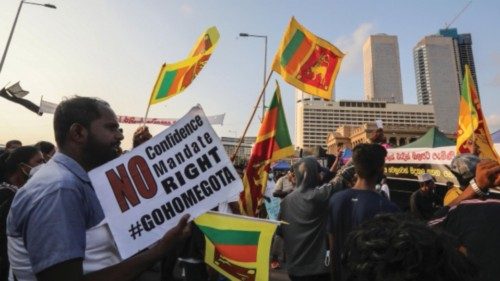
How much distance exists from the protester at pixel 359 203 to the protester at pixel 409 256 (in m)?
2.03

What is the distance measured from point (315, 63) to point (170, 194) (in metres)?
5.17

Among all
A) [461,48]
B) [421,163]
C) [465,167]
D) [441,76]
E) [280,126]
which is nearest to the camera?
[465,167]

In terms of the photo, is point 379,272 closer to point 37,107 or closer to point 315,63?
point 315,63

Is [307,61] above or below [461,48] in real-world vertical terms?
below

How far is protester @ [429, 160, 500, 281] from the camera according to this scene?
7.70 ft

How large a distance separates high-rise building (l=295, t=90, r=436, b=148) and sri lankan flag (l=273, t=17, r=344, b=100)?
15280cm

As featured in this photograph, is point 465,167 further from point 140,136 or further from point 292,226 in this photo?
point 140,136

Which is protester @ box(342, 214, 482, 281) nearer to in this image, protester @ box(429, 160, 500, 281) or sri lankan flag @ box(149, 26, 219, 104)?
protester @ box(429, 160, 500, 281)

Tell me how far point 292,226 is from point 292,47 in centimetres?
353

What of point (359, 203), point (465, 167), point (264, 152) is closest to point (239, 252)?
point (359, 203)

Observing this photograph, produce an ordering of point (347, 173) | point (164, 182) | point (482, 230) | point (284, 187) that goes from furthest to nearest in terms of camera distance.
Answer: point (284, 187)
point (347, 173)
point (482, 230)
point (164, 182)

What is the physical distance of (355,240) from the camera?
0.96 meters

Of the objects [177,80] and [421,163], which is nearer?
[177,80]

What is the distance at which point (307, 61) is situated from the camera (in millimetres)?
6336
